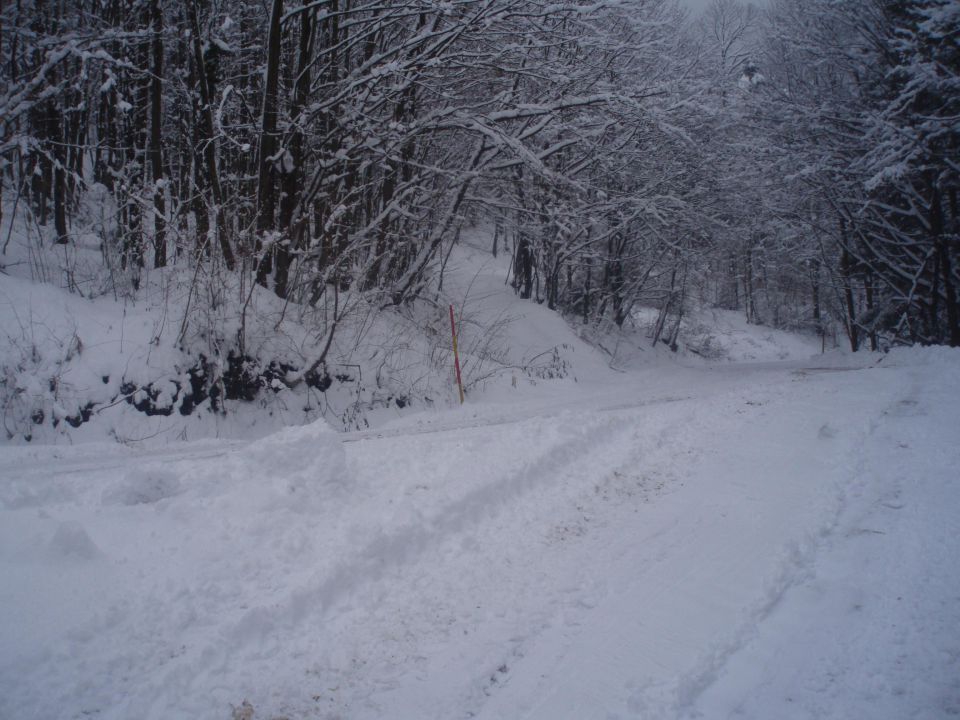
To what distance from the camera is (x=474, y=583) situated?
12.8ft

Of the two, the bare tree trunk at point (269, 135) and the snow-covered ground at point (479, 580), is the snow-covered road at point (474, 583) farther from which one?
the bare tree trunk at point (269, 135)

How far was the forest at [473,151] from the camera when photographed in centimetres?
1041

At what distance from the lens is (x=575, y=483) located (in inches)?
226

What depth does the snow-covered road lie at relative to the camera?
2.87 meters

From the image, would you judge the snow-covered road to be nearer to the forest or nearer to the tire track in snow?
the tire track in snow

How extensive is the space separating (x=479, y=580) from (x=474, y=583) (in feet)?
0.17

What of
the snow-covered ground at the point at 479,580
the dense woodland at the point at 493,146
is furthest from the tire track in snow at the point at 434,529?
the dense woodland at the point at 493,146

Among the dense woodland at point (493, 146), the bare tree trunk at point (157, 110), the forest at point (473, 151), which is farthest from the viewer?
Result: the bare tree trunk at point (157, 110)

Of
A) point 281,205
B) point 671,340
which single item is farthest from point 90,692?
point 671,340

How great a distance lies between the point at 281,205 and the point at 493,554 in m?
9.11

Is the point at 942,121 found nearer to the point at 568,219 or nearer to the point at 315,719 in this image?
the point at 568,219

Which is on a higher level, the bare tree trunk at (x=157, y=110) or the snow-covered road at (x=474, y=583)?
the bare tree trunk at (x=157, y=110)

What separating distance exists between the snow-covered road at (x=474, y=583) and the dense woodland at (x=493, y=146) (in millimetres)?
4600

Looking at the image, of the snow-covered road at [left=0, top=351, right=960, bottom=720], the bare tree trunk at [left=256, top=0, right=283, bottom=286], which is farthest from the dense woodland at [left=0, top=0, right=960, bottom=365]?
the snow-covered road at [left=0, top=351, right=960, bottom=720]
